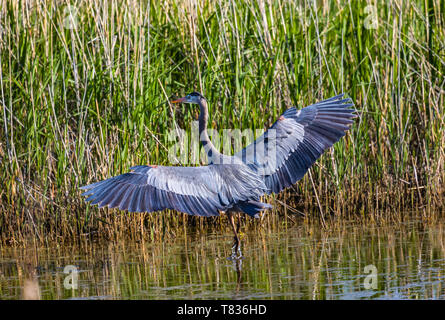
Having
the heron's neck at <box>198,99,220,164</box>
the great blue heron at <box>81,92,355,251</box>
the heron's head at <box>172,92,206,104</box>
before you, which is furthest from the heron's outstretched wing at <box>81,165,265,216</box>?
the heron's head at <box>172,92,206,104</box>

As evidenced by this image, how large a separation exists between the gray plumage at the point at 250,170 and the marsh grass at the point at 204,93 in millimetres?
650

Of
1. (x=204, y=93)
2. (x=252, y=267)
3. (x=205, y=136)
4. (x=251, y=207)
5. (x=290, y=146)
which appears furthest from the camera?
(x=204, y=93)

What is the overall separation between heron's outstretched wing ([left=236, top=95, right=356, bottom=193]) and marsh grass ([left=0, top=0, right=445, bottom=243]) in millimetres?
713

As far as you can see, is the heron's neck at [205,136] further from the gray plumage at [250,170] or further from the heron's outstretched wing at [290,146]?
the heron's outstretched wing at [290,146]

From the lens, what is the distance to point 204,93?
6676 millimetres

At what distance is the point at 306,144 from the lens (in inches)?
228

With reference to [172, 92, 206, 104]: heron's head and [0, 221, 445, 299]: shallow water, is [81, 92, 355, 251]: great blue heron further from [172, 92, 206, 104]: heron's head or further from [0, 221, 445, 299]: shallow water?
[0, 221, 445, 299]: shallow water

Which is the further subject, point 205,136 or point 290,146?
point 205,136

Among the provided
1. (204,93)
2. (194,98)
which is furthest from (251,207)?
(204,93)

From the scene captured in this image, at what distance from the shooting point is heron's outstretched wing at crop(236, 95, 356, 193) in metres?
5.74

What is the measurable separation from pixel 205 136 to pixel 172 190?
0.99 m

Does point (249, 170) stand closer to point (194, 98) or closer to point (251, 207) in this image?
point (251, 207)

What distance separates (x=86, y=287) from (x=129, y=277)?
35cm

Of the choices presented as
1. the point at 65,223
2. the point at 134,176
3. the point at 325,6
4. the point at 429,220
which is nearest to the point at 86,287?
the point at 134,176
